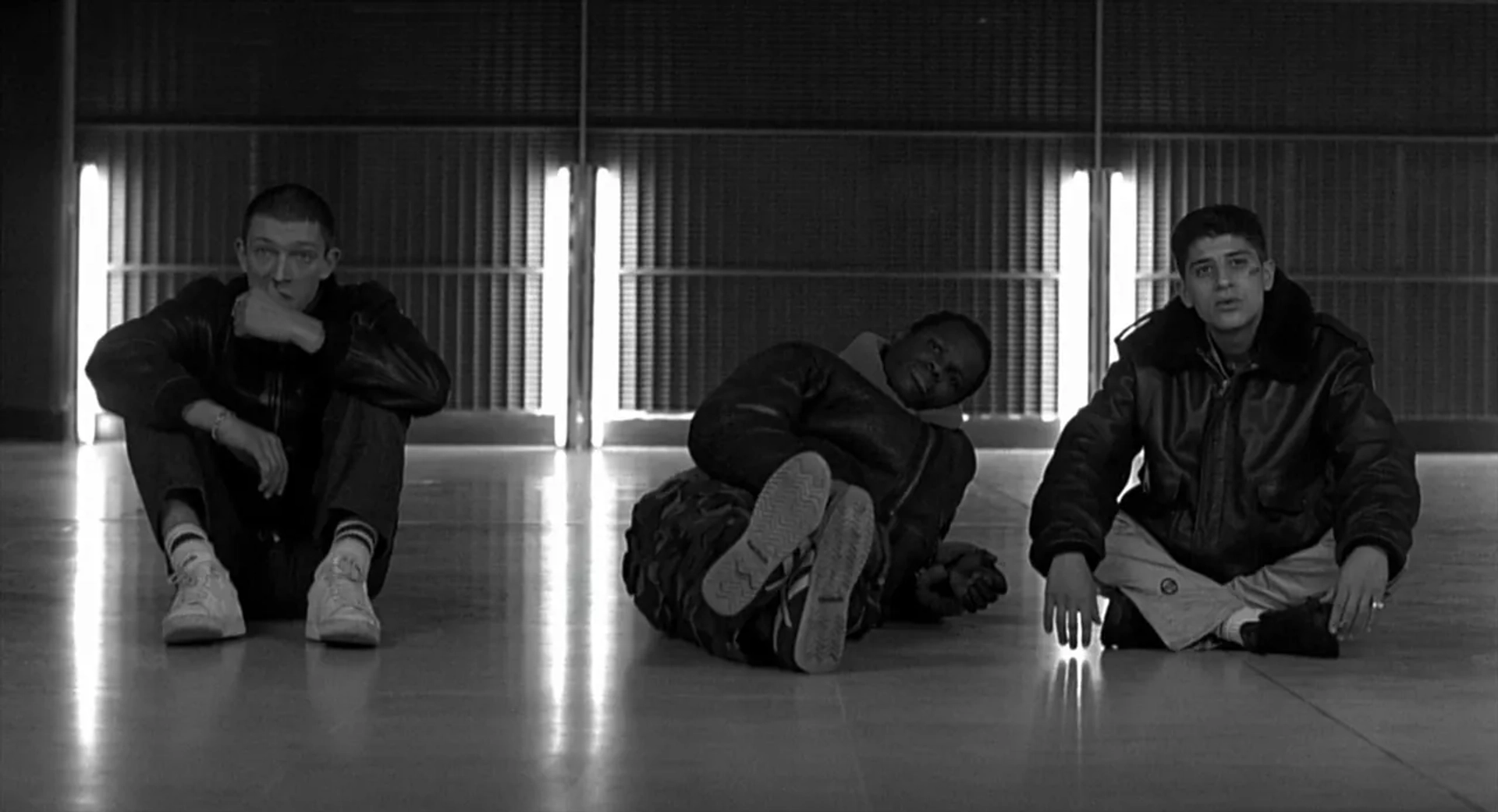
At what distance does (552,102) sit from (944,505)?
46.0 ft

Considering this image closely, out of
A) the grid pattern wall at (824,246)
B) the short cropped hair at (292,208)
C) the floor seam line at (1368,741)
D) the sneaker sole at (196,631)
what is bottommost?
the floor seam line at (1368,741)

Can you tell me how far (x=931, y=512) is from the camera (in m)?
4.85

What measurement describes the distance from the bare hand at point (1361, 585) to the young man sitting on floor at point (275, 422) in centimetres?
217

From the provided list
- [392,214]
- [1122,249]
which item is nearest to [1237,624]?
[1122,249]

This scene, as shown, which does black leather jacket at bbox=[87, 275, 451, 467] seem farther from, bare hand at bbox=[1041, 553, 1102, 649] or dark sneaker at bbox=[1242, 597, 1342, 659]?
dark sneaker at bbox=[1242, 597, 1342, 659]

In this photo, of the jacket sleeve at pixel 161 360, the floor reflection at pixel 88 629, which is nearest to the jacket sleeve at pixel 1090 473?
the jacket sleeve at pixel 161 360

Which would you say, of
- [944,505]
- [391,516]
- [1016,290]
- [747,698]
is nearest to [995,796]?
[747,698]

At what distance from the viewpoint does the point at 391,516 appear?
4.87 m

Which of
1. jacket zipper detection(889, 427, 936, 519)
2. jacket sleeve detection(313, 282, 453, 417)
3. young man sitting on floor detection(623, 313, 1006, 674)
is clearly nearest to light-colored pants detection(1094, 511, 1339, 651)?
young man sitting on floor detection(623, 313, 1006, 674)

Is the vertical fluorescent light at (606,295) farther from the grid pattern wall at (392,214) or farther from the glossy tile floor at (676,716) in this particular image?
the glossy tile floor at (676,716)

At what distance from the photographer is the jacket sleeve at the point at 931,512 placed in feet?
15.9

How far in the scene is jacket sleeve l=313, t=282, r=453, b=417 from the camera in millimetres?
4805

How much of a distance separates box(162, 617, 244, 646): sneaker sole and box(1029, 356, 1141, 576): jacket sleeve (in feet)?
6.24

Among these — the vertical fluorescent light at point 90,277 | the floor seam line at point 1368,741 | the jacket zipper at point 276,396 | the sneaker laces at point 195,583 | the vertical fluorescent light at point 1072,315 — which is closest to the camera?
the floor seam line at point 1368,741
